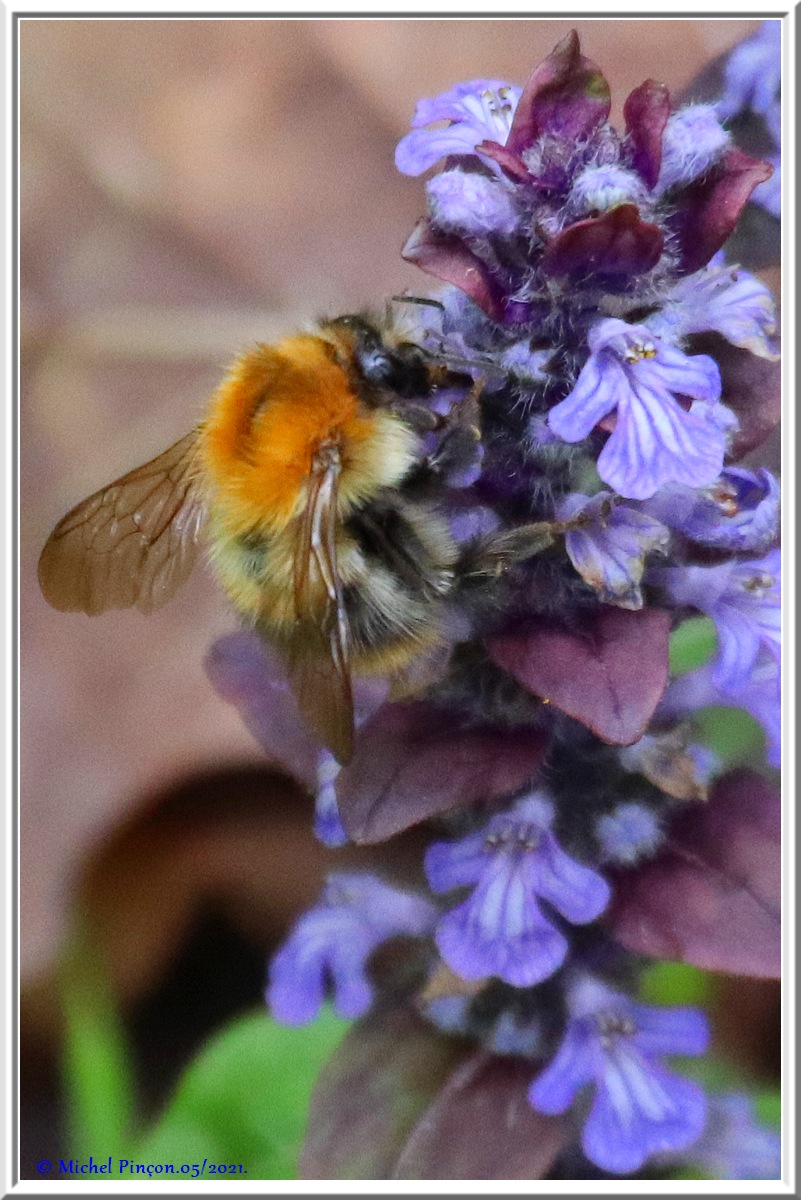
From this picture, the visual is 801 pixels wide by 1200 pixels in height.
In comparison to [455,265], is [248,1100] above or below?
below

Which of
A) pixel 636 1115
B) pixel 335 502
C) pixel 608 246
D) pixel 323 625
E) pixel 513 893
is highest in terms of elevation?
pixel 608 246

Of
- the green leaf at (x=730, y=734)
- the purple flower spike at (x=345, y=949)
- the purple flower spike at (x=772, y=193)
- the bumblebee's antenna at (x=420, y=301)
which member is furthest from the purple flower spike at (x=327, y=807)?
the purple flower spike at (x=772, y=193)

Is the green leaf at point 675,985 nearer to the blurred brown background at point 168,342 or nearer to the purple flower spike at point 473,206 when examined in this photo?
the blurred brown background at point 168,342

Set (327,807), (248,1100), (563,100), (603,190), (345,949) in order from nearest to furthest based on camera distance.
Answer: (603,190)
(563,100)
(327,807)
(345,949)
(248,1100)

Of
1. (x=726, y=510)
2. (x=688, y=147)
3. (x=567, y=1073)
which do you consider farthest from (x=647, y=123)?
(x=567, y=1073)

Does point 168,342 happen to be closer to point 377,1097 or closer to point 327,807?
point 327,807

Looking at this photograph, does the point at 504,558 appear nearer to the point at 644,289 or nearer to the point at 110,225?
the point at 644,289
